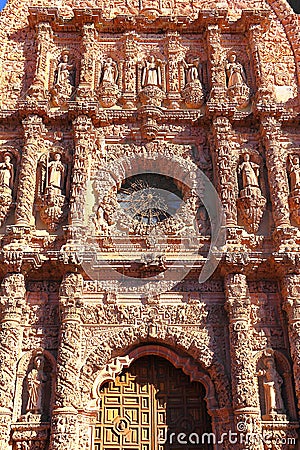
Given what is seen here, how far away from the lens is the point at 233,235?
8.96m

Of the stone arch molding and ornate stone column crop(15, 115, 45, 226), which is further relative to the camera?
ornate stone column crop(15, 115, 45, 226)

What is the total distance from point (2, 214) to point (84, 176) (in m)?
1.44

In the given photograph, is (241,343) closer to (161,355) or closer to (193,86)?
(161,355)

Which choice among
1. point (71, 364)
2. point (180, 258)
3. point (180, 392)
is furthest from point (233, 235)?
point (71, 364)

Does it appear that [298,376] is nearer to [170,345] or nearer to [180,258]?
[170,345]

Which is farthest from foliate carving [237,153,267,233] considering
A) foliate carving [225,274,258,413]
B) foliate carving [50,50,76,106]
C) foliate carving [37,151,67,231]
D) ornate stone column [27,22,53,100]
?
ornate stone column [27,22,53,100]

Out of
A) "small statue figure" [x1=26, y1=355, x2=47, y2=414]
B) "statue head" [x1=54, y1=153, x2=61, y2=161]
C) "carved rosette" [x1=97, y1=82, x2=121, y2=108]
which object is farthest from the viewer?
"carved rosette" [x1=97, y1=82, x2=121, y2=108]

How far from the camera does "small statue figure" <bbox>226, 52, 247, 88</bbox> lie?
10.7 meters

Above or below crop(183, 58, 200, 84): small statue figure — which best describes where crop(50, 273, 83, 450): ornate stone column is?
below

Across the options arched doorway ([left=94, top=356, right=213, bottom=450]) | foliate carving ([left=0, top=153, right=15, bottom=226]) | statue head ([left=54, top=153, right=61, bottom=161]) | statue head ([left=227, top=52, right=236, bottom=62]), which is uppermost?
statue head ([left=227, top=52, right=236, bottom=62])

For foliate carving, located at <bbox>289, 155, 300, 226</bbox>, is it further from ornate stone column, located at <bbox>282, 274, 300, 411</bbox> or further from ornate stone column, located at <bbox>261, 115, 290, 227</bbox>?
ornate stone column, located at <bbox>282, 274, 300, 411</bbox>

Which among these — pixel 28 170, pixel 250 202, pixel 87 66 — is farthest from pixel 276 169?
pixel 28 170

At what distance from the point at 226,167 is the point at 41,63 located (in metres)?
3.98

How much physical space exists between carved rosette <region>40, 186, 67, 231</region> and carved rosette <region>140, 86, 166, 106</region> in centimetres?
244
